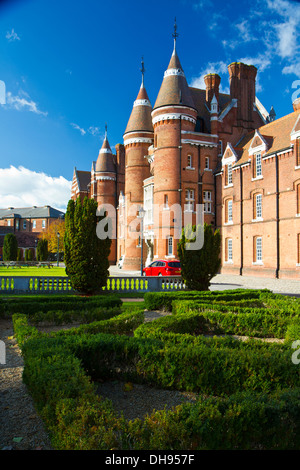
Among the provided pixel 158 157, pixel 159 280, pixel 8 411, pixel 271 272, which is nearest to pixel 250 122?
pixel 158 157

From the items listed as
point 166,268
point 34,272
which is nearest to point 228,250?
point 166,268

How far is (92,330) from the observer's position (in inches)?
334

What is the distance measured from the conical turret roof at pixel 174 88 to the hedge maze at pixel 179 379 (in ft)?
101

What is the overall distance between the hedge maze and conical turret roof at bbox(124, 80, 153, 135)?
36680 millimetres

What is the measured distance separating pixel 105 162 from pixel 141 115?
13.4 m

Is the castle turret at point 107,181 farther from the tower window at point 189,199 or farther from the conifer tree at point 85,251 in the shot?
the conifer tree at point 85,251

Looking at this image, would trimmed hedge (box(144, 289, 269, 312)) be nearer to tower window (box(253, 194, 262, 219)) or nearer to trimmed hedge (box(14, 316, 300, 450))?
trimmed hedge (box(14, 316, 300, 450))

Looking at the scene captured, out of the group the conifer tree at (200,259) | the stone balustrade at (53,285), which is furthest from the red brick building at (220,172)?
the conifer tree at (200,259)

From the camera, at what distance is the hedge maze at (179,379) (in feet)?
11.7

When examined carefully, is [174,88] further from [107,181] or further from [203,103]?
[107,181]

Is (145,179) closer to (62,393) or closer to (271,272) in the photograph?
(271,272)

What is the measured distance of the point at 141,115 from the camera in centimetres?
4400
